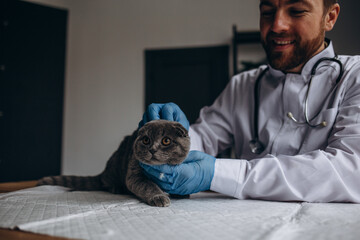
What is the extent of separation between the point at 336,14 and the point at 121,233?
1.23m

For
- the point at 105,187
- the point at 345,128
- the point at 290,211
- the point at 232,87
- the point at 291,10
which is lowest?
the point at 105,187

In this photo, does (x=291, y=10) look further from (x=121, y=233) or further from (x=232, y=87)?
(x=121, y=233)

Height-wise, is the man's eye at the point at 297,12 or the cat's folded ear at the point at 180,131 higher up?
the man's eye at the point at 297,12

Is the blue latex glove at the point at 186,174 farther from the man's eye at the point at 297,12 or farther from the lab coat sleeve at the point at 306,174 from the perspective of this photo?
the man's eye at the point at 297,12

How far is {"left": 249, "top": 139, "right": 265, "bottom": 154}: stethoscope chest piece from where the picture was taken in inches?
49.0

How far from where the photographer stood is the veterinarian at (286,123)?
0.94 metres

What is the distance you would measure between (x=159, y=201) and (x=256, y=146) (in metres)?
0.54

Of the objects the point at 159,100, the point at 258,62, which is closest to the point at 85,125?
the point at 159,100

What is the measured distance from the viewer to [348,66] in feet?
3.94

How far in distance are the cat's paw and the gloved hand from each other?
12.5 inches

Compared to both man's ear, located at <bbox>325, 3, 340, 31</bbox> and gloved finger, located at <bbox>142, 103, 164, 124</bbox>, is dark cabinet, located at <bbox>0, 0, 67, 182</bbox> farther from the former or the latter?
man's ear, located at <bbox>325, 3, 340, 31</bbox>

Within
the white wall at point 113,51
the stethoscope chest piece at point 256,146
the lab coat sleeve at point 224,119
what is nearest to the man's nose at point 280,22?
the lab coat sleeve at point 224,119

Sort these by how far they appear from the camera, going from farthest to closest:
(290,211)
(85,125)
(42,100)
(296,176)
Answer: (85,125) → (42,100) → (296,176) → (290,211)

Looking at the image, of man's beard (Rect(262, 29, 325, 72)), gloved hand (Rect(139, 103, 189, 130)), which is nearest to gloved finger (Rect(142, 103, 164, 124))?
gloved hand (Rect(139, 103, 189, 130))
